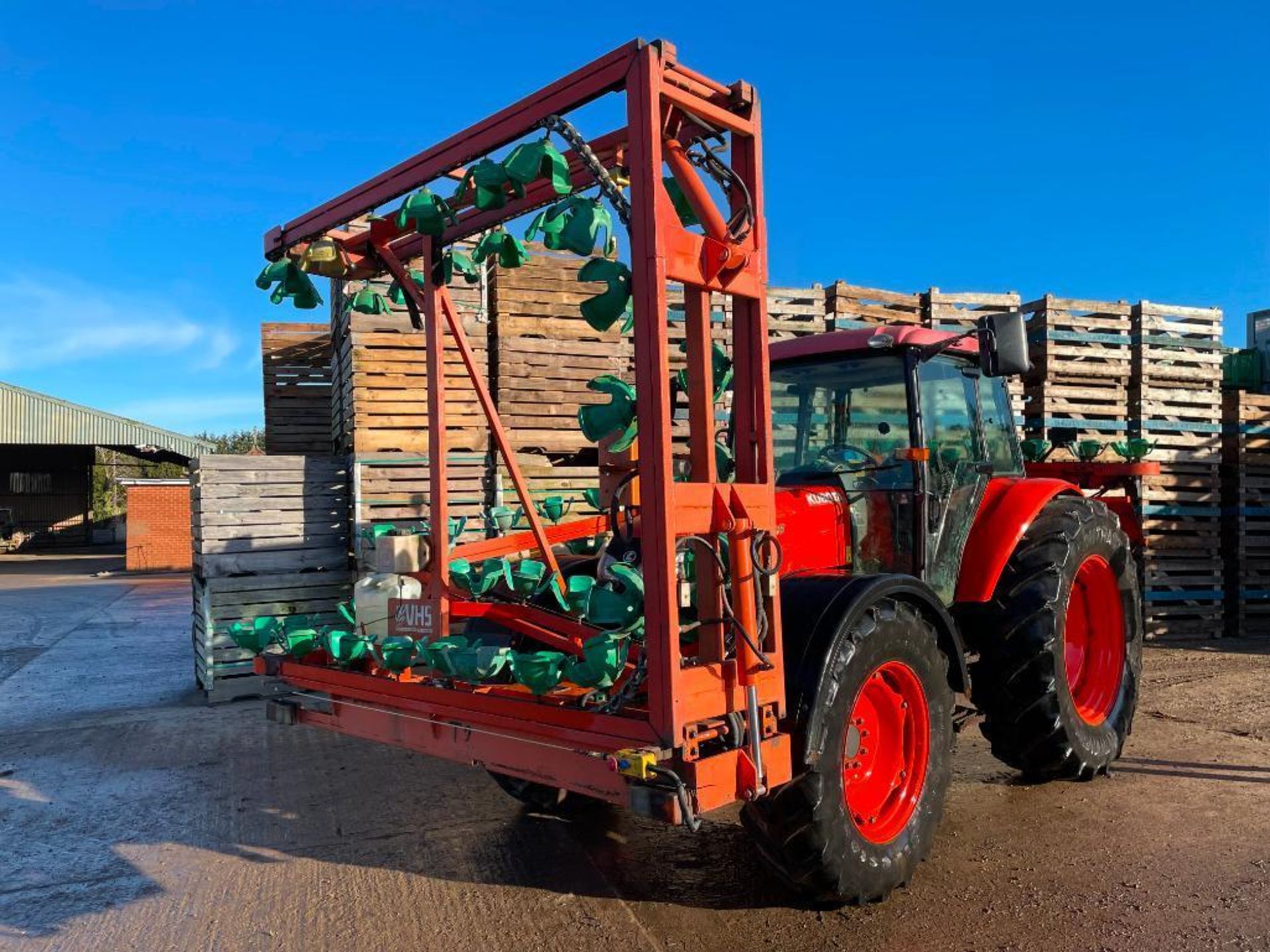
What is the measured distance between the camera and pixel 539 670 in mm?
3006

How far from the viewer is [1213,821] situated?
4.39 meters

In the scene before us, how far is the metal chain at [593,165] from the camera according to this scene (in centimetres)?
285

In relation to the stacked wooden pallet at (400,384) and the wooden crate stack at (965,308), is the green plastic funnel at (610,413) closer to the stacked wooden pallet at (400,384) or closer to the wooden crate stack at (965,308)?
the stacked wooden pallet at (400,384)

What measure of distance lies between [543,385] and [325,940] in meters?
5.57

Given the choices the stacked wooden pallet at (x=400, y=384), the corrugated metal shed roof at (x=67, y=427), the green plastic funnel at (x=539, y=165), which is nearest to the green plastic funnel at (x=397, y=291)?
the green plastic funnel at (x=539, y=165)

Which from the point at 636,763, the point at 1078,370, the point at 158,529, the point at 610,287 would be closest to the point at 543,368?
the point at 1078,370

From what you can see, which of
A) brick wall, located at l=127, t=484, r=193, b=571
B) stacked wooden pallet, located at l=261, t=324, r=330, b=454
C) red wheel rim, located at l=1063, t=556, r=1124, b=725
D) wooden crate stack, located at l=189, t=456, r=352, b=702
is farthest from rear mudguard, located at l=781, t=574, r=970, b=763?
brick wall, located at l=127, t=484, r=193, b=571

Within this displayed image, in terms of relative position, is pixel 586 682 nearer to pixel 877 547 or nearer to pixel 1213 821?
pixel 877 547

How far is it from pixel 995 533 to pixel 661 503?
2675mm

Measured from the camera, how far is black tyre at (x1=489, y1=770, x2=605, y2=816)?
4.66 m

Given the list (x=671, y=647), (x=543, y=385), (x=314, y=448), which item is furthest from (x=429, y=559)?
(x=314, y=448)

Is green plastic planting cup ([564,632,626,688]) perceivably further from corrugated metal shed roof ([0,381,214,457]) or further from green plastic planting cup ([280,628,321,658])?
corrugated metal shed roof ([0,381,214,457])

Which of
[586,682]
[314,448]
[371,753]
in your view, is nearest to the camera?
[586,682]

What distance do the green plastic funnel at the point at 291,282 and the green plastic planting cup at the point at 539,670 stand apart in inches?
86.9
